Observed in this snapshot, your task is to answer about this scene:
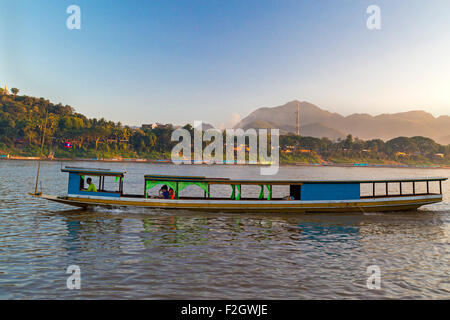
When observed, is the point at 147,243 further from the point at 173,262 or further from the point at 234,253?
the point at 234,253

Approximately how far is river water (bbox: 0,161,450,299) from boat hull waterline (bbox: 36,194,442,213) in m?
0.75

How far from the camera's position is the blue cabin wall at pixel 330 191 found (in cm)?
2328

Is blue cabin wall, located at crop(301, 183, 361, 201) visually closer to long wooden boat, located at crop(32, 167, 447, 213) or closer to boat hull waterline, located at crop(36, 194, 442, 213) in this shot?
long wooden boat, located at crop(32, 167, 447, 213)

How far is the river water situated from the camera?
9922 millimetres

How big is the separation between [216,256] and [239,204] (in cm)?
941

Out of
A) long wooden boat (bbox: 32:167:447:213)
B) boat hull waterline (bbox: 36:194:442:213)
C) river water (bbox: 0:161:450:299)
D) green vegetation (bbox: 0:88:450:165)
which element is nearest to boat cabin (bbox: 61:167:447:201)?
long wooden boat (bbox: 32:167:447:213)

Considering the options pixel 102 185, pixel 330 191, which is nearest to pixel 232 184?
pixel 330 191

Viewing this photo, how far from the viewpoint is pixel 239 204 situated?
74.1ft

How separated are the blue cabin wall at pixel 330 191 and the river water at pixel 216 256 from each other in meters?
1.78

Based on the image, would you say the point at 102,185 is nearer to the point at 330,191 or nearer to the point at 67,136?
the point at 330,191

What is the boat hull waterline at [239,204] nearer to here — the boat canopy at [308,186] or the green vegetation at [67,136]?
the boat canopy at [308,186]
